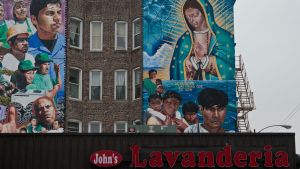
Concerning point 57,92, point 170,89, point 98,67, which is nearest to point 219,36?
point 170,89

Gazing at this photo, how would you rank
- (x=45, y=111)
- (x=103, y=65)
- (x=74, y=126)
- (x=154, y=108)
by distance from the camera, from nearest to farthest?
1. (x=154, y=108)
2. (x=45, y=111)
3. (x=74, y=126)
4. (x=103, y=65)

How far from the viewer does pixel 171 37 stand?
44.0 m

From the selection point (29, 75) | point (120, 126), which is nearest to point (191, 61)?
point (120, 126)

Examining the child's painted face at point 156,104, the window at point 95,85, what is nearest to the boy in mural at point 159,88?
the child's painted face at point 156,104

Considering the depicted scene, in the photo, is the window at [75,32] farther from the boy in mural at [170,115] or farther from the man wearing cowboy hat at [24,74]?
the boy in mural at [170,115]

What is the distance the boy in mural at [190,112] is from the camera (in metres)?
42.7

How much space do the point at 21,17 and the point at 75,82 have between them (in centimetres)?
563

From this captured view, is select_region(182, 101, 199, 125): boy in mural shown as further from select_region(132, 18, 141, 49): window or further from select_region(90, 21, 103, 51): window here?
select_region(90, 21, 103, 51): window

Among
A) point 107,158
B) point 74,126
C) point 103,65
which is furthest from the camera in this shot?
point 103,65

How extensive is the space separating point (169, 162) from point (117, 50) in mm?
18499

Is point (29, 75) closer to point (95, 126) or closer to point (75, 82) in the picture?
point (75, 82)

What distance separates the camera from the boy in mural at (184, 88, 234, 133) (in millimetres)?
42562

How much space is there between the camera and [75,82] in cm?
4506

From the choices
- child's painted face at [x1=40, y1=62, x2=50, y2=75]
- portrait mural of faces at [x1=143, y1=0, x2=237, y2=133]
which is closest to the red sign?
portrait mural of faces at [x1=143, y1=0, x2=237, y2=133]
